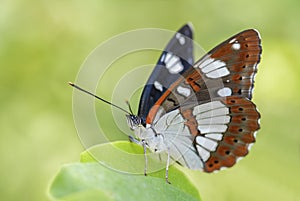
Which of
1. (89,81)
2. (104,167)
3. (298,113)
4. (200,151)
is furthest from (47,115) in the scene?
(104,167)

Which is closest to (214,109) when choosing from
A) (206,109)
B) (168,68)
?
(206,109)

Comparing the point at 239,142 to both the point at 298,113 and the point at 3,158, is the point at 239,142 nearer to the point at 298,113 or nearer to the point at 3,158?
the point at 298,113

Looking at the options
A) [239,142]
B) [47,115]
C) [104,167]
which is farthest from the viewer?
[47,115]

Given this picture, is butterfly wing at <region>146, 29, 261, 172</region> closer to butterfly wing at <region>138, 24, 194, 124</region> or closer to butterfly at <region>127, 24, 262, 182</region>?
butterfly at <region>127, 24, 262, 182</region>

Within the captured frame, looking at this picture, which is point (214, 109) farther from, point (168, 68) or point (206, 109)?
point (168, 68)

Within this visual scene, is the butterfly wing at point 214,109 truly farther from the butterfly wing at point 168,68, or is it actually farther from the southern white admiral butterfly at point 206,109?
the butterfly wing at point 168,68

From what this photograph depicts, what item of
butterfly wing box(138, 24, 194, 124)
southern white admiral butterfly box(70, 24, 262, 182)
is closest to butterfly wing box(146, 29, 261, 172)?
southern white admiral butterfly box(70, 24, 262, 182)

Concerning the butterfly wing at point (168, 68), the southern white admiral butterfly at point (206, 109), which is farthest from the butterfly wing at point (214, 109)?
the butterfly wing at point (168, 68)
